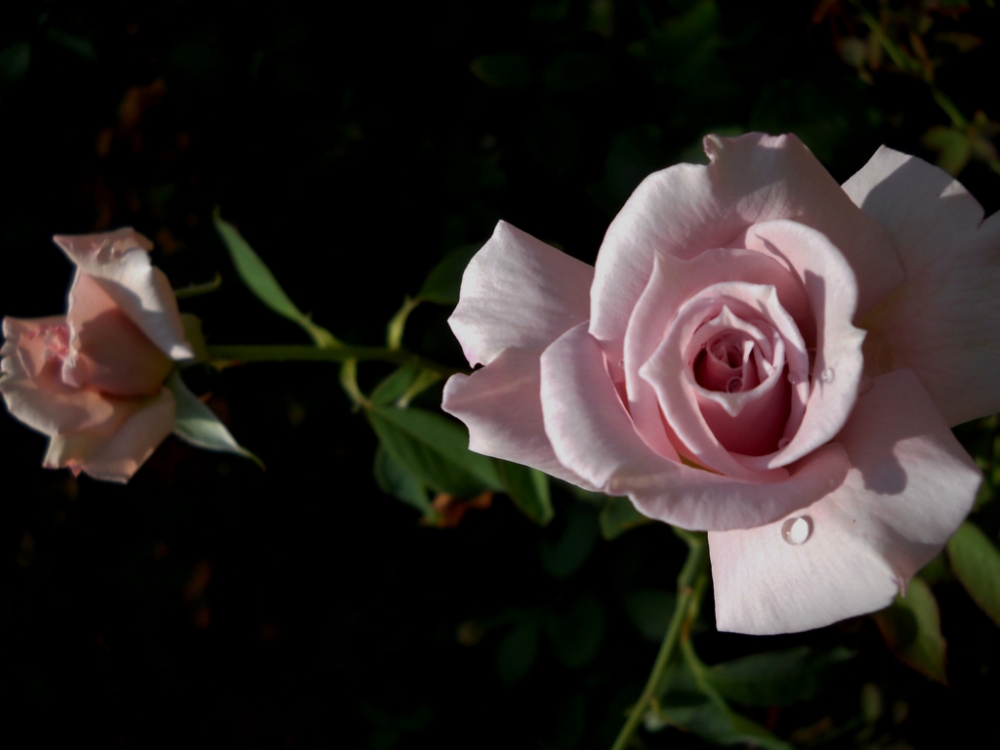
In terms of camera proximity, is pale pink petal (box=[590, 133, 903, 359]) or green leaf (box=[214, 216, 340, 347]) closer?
pale pink petal (box=[590, 133, 903, 359])

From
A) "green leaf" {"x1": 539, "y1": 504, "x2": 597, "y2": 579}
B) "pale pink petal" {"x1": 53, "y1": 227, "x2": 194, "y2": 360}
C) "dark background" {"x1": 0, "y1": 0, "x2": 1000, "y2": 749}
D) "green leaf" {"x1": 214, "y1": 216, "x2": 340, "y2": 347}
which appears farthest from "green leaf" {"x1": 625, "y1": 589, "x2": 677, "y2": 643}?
"pale pink petal" {"x1": 53, "y1": 227, "x2": 194, "y2": 360}

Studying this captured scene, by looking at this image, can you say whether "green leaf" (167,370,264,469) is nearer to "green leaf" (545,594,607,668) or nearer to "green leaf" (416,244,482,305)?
"green leaf" (416,244,482,305)

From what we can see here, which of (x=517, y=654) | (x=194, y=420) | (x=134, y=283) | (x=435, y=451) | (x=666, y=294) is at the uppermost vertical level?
(x=666, y=294)

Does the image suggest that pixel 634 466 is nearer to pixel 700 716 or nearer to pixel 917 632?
pixel 917 632

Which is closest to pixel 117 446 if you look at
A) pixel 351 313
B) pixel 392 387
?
pixel 392 387

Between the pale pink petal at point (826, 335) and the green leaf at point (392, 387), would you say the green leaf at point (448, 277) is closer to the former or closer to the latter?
the green leaf at point (392, 387)

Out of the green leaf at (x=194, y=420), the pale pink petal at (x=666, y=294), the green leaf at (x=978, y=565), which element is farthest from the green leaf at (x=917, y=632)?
the green leaf at (x=194, y=420)

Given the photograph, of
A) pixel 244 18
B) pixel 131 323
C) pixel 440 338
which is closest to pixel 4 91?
pixel 244 18
